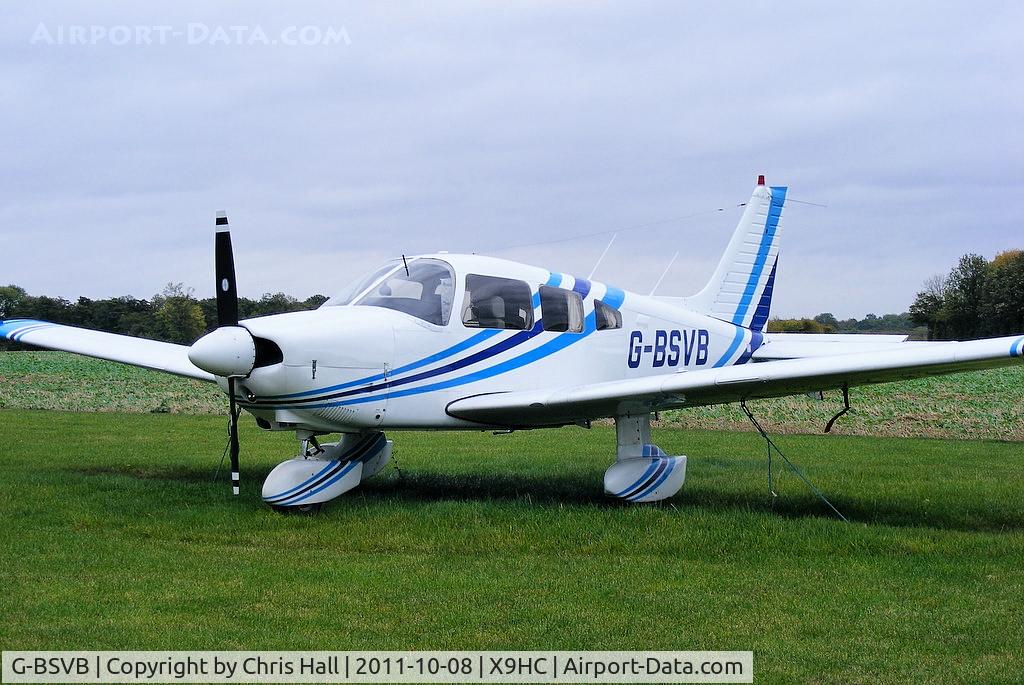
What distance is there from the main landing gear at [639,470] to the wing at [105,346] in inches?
201

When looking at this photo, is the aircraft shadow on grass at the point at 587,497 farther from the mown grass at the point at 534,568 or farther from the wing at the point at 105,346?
the wing at the point at 105,346

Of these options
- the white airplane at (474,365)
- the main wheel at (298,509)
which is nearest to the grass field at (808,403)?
the white airplane at (474,365)

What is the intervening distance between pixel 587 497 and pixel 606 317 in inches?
80.1

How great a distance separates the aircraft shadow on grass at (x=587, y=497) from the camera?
31.6 ft

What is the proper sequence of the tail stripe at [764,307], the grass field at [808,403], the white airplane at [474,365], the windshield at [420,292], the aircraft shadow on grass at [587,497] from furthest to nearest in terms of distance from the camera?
the grass field at [808,403], the tail stripe at [764,307], the windshield at [420,292], the aircraft shadow on grass at [587,497], the white airplane at [474,365]

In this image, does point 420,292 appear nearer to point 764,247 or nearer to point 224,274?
point 224,274

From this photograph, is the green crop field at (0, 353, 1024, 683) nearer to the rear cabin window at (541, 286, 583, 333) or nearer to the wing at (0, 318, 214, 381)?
the wing at (0, 318, 214, 381)

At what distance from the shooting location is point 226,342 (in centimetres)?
868

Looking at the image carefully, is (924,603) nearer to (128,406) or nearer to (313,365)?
(313,365)

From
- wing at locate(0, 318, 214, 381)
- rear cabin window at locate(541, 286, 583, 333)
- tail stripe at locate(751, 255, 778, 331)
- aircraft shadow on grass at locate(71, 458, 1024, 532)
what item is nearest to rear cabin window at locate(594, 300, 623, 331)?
rear cabin window at locate(541, 286, 583, 333)

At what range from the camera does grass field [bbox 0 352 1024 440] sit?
21.6m

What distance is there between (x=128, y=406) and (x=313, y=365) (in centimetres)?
1915

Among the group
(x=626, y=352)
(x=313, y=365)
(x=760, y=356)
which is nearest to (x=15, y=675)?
(x=313, y=365)

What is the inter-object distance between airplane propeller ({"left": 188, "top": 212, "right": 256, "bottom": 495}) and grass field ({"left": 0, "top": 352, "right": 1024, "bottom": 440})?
11.0 metres
